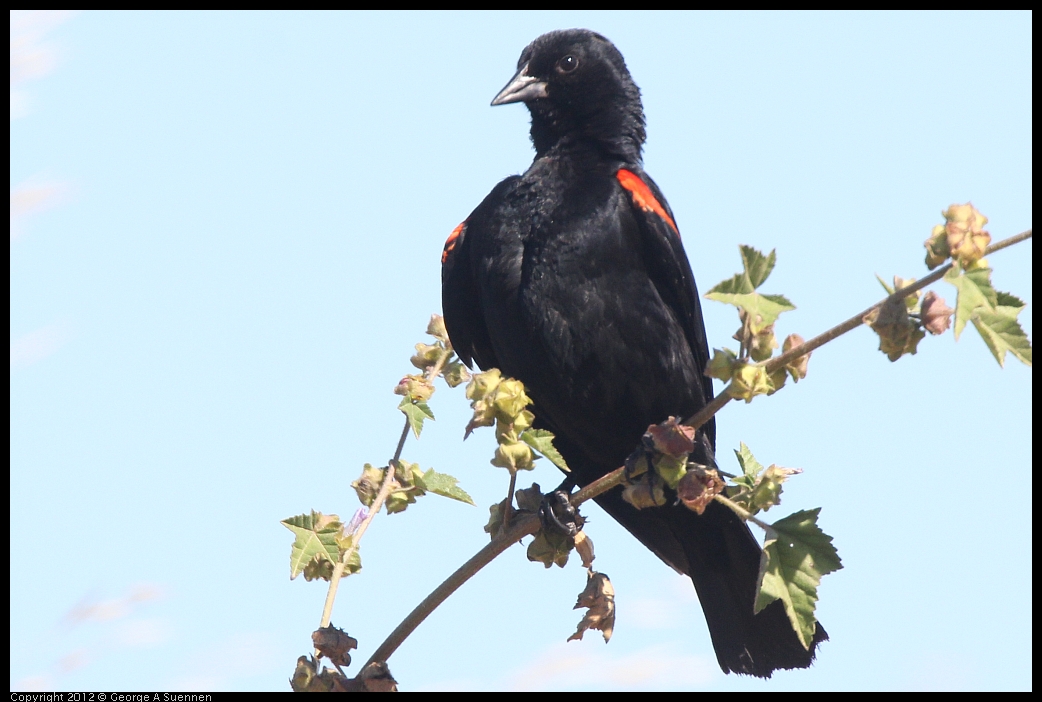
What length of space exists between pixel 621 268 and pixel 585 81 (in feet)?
3.47

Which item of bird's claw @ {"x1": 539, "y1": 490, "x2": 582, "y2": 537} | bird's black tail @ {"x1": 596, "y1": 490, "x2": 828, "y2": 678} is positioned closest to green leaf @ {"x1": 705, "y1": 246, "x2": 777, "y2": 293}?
bird's claw @ {"x1": 539, "y1": 490, "x2": 582, "y2": 537}

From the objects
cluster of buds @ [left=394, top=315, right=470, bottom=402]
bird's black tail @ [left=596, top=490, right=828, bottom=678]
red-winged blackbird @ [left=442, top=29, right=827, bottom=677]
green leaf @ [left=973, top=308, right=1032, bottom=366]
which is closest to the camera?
green leaf @ [left=973, top=308, right=1032, bottom=366]

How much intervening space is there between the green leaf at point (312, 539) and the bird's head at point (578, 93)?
2.39 meters

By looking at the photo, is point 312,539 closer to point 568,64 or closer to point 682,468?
point 682,468

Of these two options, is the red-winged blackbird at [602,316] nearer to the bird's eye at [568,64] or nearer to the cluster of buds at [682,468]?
the bird's eye at [568,64]

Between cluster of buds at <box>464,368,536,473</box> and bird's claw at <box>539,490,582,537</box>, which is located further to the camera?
bird's claw at <box>539,490,582,537</box>

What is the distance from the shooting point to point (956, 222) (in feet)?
6.54

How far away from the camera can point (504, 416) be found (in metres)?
2.48

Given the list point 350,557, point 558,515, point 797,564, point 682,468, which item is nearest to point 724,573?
point 558,515

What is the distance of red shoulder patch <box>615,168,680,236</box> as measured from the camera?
4.14 m

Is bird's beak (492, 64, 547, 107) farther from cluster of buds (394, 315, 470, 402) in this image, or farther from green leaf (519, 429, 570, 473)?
green leaf (519, 429, 570, 473)

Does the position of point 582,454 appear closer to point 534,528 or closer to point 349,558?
point 534,528

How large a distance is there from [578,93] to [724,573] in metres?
2.00

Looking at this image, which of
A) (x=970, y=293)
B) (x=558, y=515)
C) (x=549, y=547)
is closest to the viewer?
(x=970, y=293)
